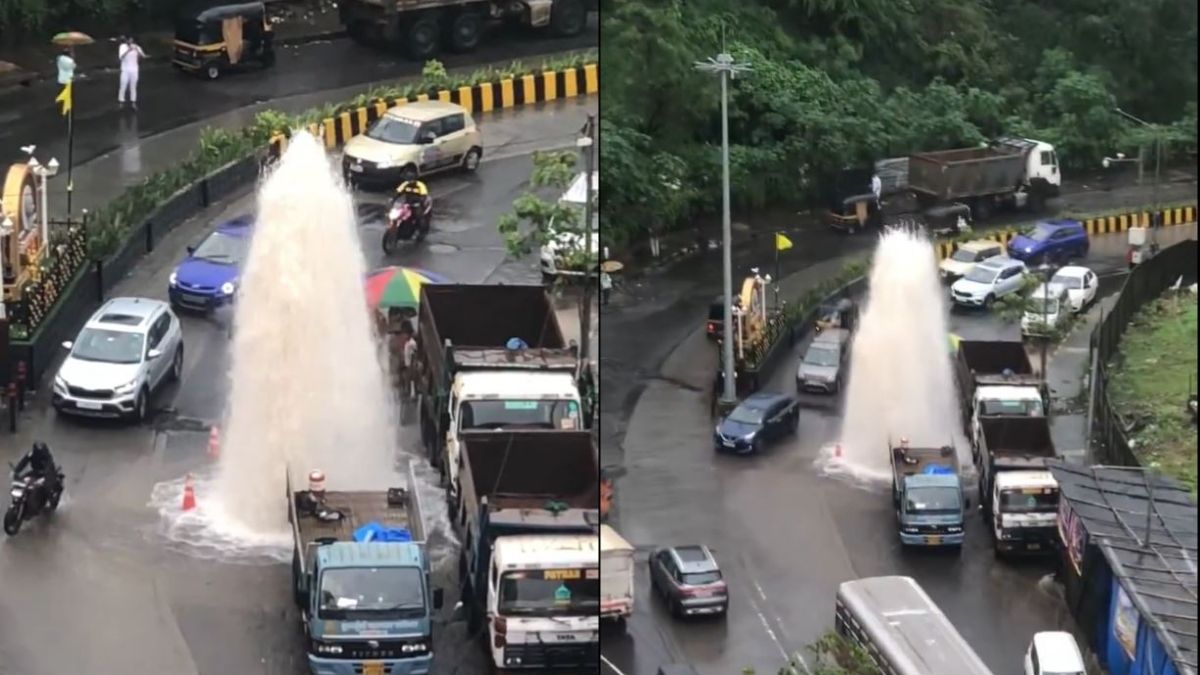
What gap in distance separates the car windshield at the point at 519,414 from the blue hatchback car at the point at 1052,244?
3.98 meters

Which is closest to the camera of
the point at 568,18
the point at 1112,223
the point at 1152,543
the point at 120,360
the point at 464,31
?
the point at 1152,543

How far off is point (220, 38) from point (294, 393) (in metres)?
6.89

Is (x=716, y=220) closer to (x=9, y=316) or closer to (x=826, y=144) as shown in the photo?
(x=826, y=144)

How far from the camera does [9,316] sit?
515 inches

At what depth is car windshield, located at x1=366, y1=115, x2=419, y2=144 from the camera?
1666 centimetres

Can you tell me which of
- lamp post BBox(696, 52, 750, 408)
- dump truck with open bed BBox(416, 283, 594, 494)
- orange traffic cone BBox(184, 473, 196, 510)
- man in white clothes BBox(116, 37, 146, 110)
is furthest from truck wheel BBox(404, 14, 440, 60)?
lamp post BBox(696, 52, 750, 408)

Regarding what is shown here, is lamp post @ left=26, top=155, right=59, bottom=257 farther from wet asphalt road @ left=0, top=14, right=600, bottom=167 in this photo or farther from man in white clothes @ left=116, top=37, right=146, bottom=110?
man in white clothes @ left=116, top=37, right=146, bottom=110

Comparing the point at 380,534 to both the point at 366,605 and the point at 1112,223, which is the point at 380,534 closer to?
the point at 366,605

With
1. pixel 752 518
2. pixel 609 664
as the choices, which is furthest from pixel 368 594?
pixel 752 518

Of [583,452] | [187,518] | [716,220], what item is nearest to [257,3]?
[187,518]

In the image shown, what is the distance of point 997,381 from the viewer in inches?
304

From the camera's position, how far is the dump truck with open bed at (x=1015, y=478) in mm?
7488

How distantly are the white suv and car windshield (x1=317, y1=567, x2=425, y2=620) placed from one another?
3.14 meters

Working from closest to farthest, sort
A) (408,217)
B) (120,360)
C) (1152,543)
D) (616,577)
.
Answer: (1152,543) → (616,577) → (120,360) → (408,217)
